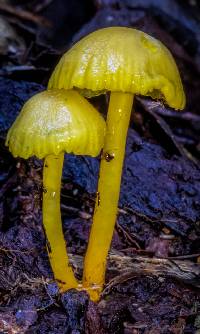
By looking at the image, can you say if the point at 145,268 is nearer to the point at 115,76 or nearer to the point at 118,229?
the point at 118,229

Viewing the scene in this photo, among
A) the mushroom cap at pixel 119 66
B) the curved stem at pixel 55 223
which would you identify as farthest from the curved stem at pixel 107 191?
the mushroom cap at pixel 119 66

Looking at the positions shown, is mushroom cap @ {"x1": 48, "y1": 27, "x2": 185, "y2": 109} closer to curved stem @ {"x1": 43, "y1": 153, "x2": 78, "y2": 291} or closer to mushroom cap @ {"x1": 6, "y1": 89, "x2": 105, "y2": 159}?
mushroom cap @ {"x1": 6, "y1": 89, "x2": 105, "y2": 159}

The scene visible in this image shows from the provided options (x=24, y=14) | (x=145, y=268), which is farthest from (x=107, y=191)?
(x=24, y=14)

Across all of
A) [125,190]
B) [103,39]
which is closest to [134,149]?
[125,190]

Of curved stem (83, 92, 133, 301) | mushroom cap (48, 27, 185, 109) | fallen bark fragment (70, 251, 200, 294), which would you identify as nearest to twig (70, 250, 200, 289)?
fallen bark fragment (70, 251, 200, 294)

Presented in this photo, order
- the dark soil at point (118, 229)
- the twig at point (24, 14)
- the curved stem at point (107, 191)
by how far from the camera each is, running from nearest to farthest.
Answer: the curved stem at point (107, 191) < the dark soil at point (118, 229) < the twig at point (24, 14)

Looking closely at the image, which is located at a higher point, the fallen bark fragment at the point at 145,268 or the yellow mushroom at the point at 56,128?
the yellow mushroom at the point at 56,128

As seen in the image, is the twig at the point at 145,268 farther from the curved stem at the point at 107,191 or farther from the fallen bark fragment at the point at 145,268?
the curved stem at the point at 107,191
